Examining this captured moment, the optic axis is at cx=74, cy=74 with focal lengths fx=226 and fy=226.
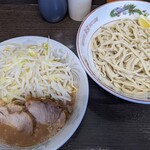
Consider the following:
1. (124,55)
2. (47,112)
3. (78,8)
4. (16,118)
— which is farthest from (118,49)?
(16,118)

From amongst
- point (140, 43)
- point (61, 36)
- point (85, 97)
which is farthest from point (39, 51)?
point (140, 43)

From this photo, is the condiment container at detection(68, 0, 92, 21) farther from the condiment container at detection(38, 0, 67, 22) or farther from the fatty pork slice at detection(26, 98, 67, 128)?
the fatty pork slice at detection(26, 98, 67, 128)

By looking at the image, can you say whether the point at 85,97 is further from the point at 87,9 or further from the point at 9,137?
the point at 87,9

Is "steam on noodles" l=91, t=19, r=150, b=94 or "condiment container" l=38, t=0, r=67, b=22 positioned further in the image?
"condiment container" l=38, t=0, r=67, b=22

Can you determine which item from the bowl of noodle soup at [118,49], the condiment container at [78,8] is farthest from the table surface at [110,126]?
the condiment container at [78,8]

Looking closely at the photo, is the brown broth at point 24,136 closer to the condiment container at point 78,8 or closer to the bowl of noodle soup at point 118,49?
the bowl of noodle soup at point 118,49

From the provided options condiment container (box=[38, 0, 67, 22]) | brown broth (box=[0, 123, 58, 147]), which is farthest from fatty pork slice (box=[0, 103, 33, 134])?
condiment container (box=[38, 0, 67, 22])
